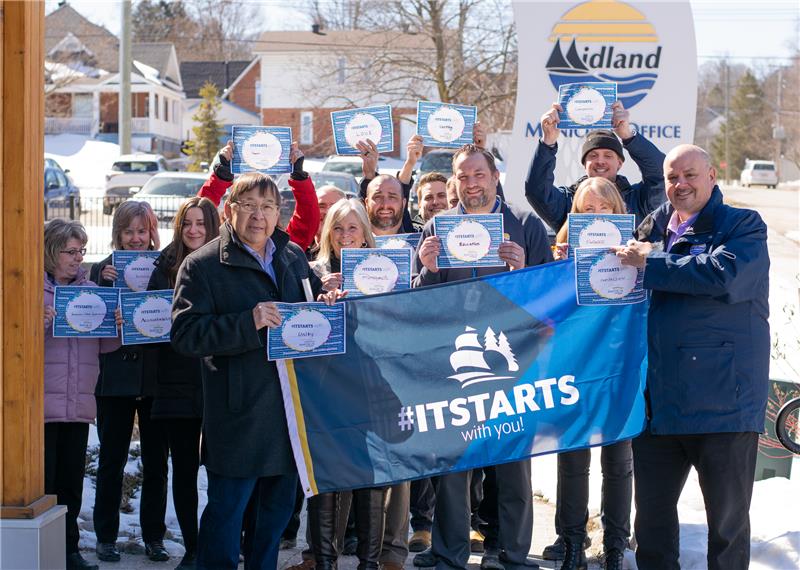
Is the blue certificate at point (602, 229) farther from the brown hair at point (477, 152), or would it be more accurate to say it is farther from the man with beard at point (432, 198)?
the man with beard at point (432, 198)

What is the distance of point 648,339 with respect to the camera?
5363mm

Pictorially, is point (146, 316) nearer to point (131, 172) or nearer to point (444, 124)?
point (444, 124)

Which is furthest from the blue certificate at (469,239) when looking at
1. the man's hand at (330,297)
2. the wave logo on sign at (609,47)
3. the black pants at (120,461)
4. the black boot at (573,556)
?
the wave logo on sign at (609,47)

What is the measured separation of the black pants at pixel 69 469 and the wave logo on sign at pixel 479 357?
216 centimetres

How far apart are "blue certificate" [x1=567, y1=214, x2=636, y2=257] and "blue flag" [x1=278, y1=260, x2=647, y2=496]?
329 millimetres

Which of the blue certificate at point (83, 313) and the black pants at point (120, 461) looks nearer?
the blue certificate at point (83, 313)

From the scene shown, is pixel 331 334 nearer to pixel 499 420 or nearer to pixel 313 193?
pixel 499 420

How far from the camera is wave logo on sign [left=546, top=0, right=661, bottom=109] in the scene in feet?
36.0

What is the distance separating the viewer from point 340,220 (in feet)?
19.6

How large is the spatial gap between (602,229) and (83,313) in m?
2.89

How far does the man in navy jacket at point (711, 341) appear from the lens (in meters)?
4.99

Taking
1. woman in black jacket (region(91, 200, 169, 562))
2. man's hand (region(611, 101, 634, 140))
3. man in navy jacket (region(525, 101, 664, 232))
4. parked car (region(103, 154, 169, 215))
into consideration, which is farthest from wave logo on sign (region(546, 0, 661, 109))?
parked car (region(103, 154, 169, 215))

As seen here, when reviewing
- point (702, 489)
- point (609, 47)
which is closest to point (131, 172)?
point (609, 47)

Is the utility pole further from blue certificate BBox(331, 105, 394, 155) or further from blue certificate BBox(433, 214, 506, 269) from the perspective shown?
blue certificate BBox(433, 214, 506, 269)
